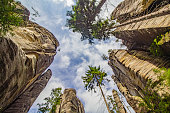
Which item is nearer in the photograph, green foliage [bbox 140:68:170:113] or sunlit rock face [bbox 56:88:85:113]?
green foliage [bbox 140:68:170:113]

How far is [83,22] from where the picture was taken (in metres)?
12.2

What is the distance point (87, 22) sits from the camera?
12070 mm

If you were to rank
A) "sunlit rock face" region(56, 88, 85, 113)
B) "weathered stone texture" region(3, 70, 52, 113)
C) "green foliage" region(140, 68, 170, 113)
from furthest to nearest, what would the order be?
"sunlit rock face" region(56, 88, 85, 113)
"weathered stone texture" region(3, 70, 52, 113)
"green foliage" region(140, 68, 170, 113)

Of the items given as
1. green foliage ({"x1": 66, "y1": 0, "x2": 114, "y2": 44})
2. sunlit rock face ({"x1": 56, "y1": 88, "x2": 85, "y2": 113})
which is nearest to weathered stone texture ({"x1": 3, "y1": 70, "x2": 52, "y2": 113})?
sunlit rock face ({"x1": 56, "y1": 88, "x2": 85, "y2": 113})

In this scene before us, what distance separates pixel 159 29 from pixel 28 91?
16991mm

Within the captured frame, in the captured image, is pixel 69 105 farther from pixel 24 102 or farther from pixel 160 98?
pixel 160 98

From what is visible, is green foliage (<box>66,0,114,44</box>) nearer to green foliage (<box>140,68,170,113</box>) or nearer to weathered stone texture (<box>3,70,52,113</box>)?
green foliage (<box>140,68,170,113</box>)

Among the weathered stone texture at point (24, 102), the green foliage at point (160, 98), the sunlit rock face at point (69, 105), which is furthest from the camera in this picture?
the sunlit rock face at point (69, 105)

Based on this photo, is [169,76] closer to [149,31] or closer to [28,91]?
[149,31]

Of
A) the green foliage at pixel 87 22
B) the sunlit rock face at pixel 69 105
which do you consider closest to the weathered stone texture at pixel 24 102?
the sunlit rock face at pixel 69 105

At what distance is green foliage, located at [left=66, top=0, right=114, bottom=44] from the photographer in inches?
411

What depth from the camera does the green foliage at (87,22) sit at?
10435 mm

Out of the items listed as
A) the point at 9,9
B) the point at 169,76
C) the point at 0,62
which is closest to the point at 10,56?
the point at 0,62

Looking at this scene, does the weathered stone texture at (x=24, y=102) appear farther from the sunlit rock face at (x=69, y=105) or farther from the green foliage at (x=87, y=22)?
the green foliage at (x=87, y=22)
